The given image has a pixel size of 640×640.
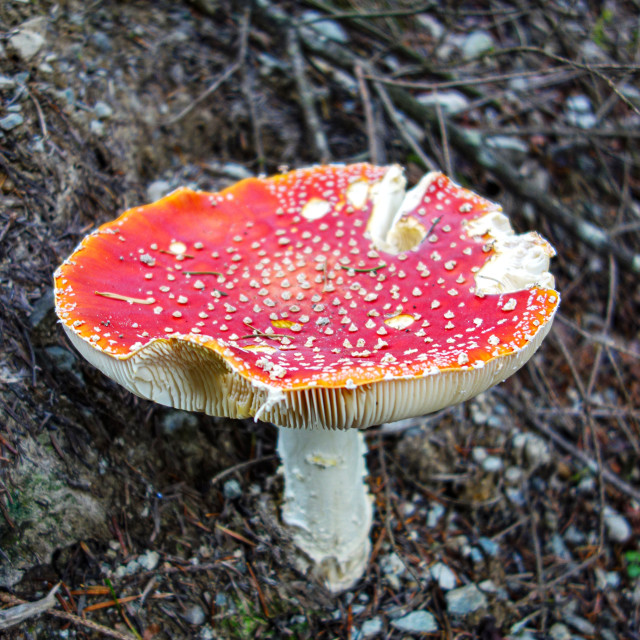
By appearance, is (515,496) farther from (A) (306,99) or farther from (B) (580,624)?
(A) (306,99)

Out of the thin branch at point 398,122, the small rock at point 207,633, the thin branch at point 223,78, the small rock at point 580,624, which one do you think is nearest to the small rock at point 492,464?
the small rock at point 580,624

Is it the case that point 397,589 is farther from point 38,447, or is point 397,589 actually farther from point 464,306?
point 38,447

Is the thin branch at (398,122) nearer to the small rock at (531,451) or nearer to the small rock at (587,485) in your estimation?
the small rock at (531,451)

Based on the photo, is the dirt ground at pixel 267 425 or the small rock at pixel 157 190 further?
the small rock at pixel 157 190

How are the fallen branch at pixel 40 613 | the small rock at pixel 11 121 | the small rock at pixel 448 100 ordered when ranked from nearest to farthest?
the fallen branch at pixel 40 613, the small rock at pixel 11 121, the small rock at pixel 448 100

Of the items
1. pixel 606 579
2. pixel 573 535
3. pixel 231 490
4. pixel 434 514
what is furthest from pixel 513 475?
pixel 231 490

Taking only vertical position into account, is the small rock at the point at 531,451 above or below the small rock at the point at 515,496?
above
